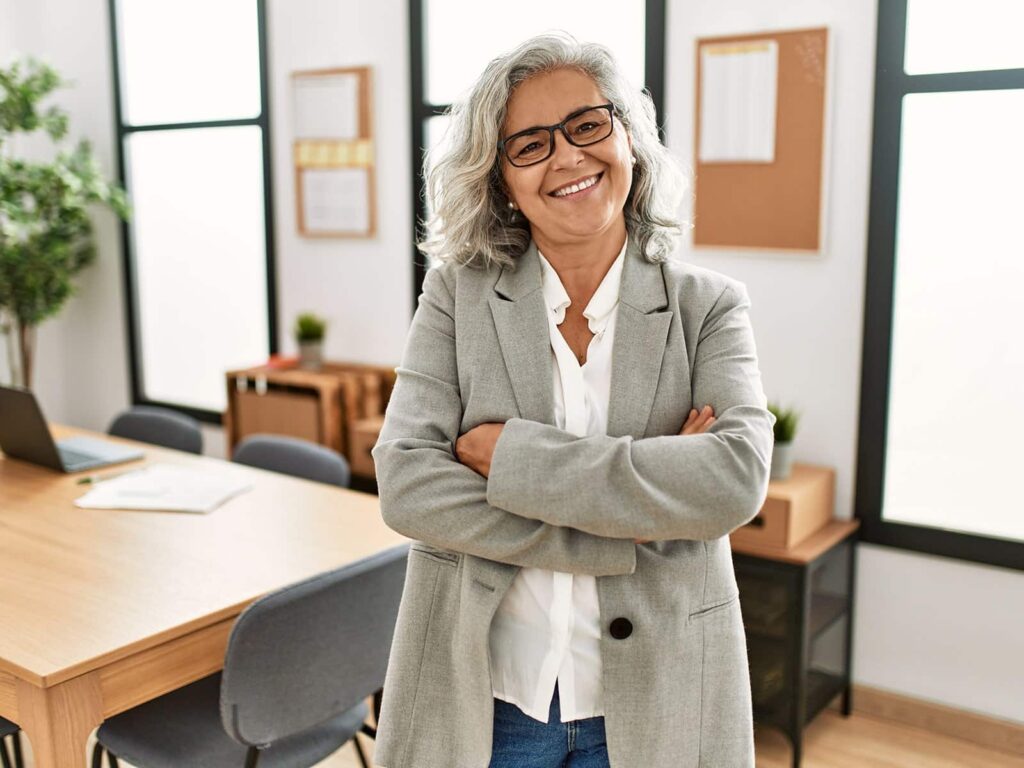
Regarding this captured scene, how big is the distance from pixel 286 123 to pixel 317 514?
7.98 feet

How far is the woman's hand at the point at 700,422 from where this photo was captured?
147 cm

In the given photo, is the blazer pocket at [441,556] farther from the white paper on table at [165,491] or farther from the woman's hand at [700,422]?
the white paper on table at [165,491]

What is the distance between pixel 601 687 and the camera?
1.46 metres

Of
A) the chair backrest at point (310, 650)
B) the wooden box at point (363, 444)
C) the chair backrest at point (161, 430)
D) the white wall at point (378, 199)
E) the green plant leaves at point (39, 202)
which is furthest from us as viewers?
the green plant leaves at point (39, 202)

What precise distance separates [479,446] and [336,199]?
316cm

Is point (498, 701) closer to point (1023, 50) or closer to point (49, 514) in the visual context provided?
point (49, 514)

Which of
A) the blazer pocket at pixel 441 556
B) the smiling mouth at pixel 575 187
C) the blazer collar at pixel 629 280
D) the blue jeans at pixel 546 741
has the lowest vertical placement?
the blue jeans at pixel 546 741

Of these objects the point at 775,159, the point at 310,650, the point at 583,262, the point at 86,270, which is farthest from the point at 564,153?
the point at 86,270

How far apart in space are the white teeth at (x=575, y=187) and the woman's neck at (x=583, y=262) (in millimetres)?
83

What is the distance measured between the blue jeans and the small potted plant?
307 cm

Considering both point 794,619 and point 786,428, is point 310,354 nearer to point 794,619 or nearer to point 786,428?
point 786,428

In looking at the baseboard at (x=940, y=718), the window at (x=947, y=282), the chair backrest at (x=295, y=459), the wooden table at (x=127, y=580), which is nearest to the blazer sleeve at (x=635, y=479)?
the wooden table at (x=127, y=580)

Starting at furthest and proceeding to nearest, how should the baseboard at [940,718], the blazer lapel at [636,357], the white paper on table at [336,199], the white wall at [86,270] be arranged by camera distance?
the white wall at [86,270]
the white paper on table at [336,199]
the baseboard at [940,718]
the blazer lapel at [636,357]

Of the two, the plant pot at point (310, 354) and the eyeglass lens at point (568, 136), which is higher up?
the eyeglass lens at point (568, 136)
